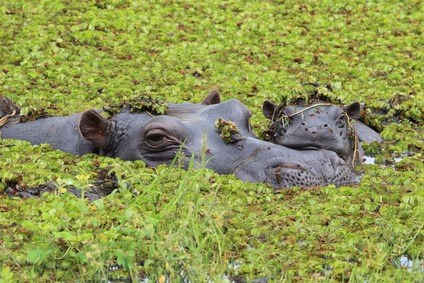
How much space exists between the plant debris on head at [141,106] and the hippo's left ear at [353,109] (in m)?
1.44

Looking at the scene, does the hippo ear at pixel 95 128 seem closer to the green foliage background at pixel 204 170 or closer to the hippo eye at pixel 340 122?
the green foliage background at pixel 204 170

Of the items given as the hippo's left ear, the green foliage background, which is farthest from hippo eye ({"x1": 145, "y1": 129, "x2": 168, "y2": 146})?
the hippo's left ear

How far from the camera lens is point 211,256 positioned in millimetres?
6027

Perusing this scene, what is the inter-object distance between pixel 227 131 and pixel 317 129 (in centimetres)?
68

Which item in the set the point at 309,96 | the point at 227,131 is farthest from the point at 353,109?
the point at 227,131

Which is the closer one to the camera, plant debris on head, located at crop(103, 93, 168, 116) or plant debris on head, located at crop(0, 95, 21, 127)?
plant debris on head, located at crop(103, 93, 168, 116)

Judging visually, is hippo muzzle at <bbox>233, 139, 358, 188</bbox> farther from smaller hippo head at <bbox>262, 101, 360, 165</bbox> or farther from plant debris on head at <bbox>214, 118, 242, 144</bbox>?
smaller hippo head at <bbox>262, 101, 360, 165</bbox>

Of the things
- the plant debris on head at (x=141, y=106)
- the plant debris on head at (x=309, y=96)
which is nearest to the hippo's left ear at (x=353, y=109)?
the plant debris on head at (x=309, y=96)

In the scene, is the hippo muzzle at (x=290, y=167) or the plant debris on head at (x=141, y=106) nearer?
the hippo muzzle at (x=290, y=167)

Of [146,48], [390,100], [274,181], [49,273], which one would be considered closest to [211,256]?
[49,273]

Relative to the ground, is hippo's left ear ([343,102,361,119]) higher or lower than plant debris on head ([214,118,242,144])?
lower

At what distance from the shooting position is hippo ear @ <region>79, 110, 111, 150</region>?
776 centimetres

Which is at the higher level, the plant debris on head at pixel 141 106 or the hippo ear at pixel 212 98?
the plant debris on head at pixel 141 106

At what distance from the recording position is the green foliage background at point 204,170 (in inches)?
230
